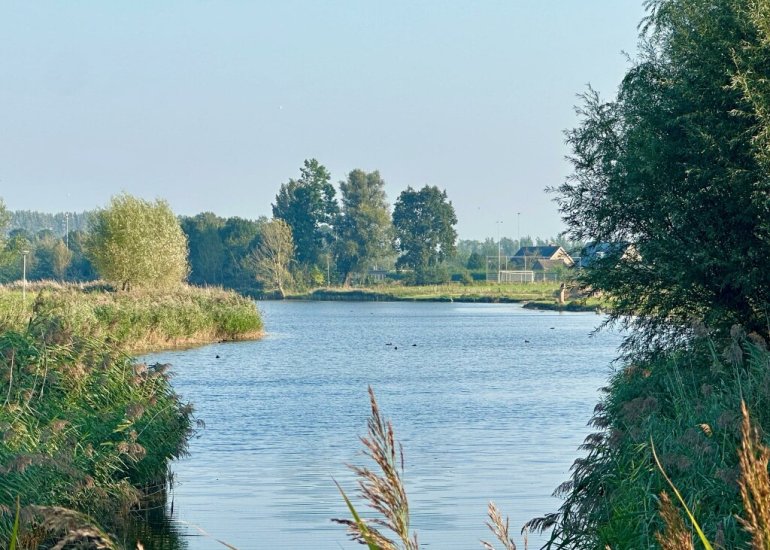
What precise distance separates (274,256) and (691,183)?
111 metres

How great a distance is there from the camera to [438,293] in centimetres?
12838

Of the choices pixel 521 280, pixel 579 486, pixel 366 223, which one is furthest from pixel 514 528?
pixel 521 280

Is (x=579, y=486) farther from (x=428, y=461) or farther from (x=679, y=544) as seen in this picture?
(x=679, y=544)

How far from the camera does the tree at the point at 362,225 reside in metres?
132

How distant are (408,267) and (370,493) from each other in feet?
450

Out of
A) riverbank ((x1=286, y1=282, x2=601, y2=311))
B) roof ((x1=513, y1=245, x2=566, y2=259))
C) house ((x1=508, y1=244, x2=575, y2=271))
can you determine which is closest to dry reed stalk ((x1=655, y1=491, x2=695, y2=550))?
riverbank ((x1=286, y1=282, x2=601, y2=311))

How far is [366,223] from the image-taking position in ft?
436

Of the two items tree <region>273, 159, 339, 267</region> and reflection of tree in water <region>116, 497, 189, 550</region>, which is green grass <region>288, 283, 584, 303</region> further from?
reflection of tree in water <region>116, 497, 189, 550</region>

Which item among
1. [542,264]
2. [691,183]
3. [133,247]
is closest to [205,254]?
[542,264]

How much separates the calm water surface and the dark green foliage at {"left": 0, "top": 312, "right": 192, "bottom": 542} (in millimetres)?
951

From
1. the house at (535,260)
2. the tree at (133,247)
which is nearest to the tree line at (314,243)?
the house at (535,260)

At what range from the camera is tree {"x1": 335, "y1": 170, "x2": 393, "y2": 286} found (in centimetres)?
13188

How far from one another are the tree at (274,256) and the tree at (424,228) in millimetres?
17471

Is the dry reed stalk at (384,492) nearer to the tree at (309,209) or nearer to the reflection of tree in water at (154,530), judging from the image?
the reflection of tree in water at (154,530)
